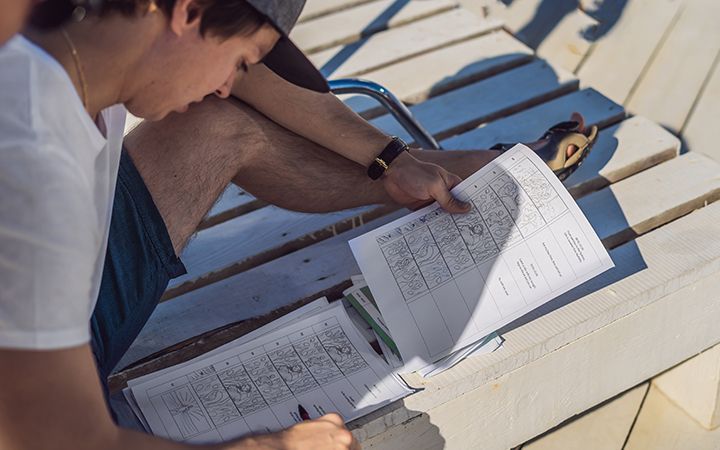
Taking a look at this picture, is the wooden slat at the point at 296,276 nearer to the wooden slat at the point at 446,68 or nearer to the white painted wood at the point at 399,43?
the wooden slat at the point at 446,68

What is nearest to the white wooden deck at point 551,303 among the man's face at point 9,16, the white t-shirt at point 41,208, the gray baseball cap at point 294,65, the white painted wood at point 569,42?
the white painted wood at point 569,42

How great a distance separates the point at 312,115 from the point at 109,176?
55cm

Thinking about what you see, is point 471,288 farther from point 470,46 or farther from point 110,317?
point 470,46

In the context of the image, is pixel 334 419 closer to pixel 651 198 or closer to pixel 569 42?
pixel 651 198

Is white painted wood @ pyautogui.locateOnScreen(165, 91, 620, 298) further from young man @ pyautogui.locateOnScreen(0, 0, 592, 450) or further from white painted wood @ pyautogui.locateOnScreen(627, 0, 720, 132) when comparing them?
white painted wood @ pyautogui.locateOnScreen(627, 0, 720, 132)

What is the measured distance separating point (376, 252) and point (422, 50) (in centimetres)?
111

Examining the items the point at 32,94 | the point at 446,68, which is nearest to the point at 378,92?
the point at 446,68

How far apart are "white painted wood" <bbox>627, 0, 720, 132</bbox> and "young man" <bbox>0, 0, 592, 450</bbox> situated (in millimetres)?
1299

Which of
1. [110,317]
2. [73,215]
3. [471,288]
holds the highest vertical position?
[73,215]

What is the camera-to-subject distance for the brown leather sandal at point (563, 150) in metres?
2.00

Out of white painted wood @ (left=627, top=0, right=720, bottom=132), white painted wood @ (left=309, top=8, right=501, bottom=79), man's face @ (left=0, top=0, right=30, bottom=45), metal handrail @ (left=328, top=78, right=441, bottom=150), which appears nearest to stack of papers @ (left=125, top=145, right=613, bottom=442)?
metal handrail @ (left=328, top=78, right=441, bottom=150)

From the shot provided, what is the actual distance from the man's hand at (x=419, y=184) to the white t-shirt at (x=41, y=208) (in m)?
0.74

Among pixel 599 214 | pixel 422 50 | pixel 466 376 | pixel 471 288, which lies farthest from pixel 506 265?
pixel 422 50

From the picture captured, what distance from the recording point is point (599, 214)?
199cm
